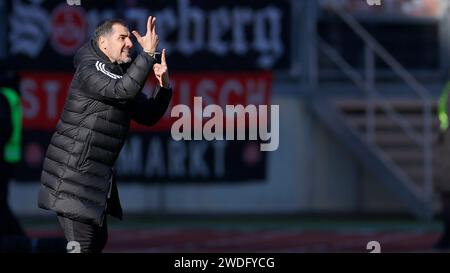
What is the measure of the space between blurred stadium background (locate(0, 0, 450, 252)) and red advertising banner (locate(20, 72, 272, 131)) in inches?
0.8

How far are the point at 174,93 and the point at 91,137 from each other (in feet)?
36.3

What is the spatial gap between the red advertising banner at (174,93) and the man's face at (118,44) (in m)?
10.7

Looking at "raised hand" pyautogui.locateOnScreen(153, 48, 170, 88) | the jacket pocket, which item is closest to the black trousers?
the jacket pocket

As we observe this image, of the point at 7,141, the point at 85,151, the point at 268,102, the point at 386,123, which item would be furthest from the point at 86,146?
the point at 386,123

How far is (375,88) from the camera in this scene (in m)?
21.1

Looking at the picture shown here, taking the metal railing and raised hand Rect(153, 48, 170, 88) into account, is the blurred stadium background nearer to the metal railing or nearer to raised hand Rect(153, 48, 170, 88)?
the metal railing

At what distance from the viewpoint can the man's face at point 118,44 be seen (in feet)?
28.2

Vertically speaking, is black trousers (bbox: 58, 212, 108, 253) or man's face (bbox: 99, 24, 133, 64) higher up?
man's face (bbox: 99, 24, 133, 64)

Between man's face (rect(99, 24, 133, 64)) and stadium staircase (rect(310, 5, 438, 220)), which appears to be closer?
man's face (rect(99, 24, 133, 64))

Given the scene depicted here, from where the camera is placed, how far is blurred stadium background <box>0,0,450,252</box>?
64.1 ft

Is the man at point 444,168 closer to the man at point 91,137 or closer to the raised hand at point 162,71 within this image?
the raised hand at point 162,71

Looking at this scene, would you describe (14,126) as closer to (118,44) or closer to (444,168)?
(444,168)

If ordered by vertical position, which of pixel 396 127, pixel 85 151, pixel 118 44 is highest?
pixel 396 127

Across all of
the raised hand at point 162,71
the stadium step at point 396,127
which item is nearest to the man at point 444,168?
the stadium step at point 396,127
